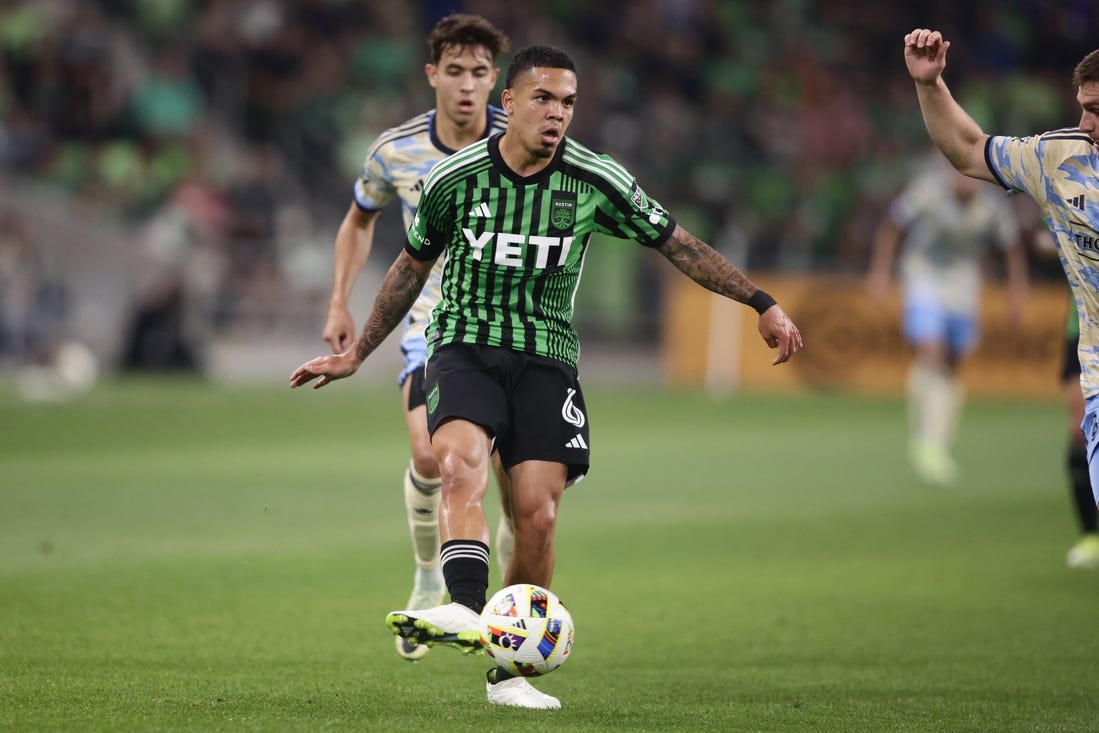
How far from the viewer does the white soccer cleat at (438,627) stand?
17.6 ft

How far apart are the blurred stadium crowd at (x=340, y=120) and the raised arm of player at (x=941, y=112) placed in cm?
1702

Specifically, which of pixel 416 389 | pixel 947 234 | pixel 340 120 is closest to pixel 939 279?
pixel 947 234

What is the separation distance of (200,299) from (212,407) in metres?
3.53

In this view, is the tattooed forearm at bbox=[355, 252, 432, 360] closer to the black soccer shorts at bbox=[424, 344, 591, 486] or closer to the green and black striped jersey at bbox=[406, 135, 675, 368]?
the green and black striped jersey at bbox=[406, 135, 675, 368]

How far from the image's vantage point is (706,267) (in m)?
6.20

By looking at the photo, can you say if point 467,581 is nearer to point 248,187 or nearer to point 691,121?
point 248,187

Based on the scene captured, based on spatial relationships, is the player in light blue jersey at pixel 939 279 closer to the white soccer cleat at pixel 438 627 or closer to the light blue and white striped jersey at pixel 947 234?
the light blue and white striped jersey at pixel 947 234

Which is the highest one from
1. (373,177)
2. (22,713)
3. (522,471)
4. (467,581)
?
(373,177)

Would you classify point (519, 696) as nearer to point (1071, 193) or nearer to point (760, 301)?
point (760, 301)

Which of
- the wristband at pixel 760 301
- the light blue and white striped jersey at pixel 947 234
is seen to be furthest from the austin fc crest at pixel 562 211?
the light blue and white striped jersey at pixel 947 234

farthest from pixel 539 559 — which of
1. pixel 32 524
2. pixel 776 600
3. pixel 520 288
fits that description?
pixel 32 524

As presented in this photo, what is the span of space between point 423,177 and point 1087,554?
5.42m

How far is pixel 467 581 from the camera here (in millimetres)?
5699

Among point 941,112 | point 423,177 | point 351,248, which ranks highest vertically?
point 941,112
